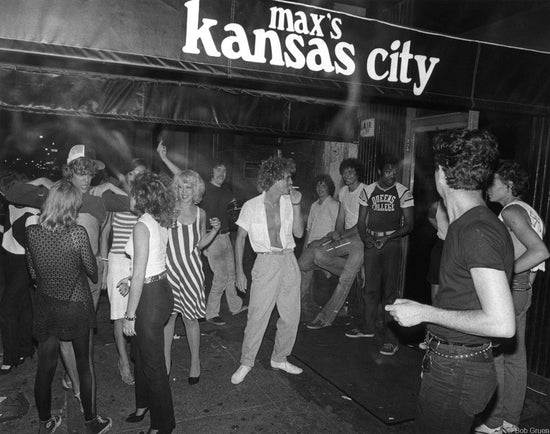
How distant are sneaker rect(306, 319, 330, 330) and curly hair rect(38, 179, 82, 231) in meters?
4.08

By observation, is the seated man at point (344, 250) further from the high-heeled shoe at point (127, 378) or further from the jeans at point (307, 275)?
the high-heeled shoe at point (127, 378)

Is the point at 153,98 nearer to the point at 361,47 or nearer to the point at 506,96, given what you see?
the point at 361,47

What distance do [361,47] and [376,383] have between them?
339 centimetres

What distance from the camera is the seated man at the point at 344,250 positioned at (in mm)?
6535

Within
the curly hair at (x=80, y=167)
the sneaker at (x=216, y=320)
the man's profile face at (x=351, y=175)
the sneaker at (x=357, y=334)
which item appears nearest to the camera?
the curly hair at (x=80, y=167)

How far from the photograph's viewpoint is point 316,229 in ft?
23.9

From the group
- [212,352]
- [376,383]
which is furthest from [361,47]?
[212,352]

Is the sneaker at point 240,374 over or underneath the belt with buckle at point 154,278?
underneath

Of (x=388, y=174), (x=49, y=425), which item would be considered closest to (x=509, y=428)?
(x=388, y=174)

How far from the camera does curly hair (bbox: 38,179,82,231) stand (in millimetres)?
3367

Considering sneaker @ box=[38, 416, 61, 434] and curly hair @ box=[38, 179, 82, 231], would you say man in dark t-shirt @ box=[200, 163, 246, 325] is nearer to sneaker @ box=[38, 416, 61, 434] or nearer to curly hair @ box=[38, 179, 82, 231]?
sneaker @ box=[38, 416, 61, 434]

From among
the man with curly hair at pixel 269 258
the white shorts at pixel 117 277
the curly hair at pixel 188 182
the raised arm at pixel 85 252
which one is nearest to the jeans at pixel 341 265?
the man with curly hair at pixel 269 258

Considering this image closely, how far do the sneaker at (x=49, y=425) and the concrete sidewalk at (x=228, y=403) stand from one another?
8 cm

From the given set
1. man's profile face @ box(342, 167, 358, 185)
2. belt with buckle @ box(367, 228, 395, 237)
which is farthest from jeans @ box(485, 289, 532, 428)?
man's profile face @ box(342, 167, 358, 185)
